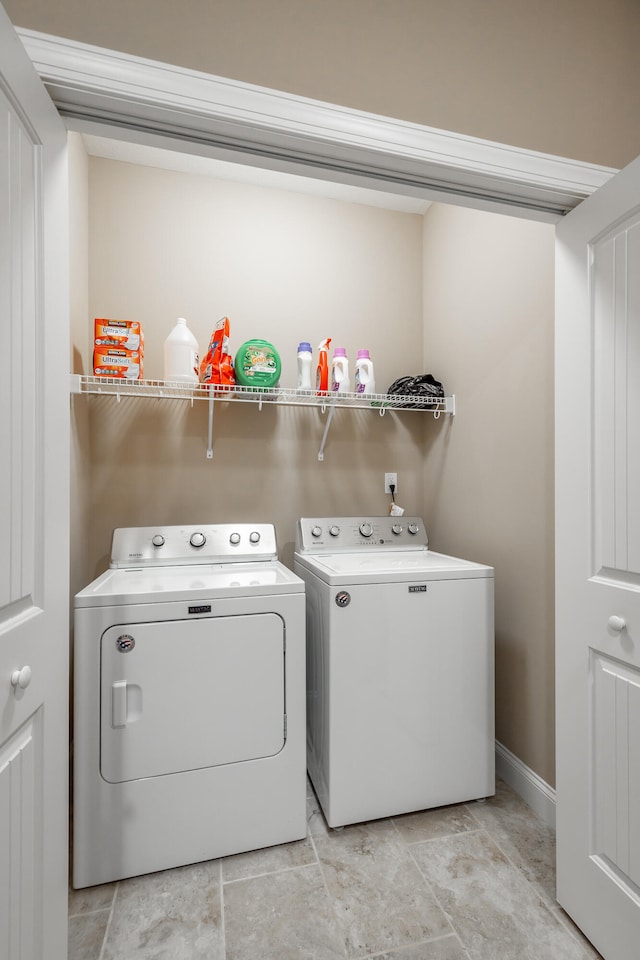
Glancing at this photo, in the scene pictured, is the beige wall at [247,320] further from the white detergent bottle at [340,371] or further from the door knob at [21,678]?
the door knob at [21,678]

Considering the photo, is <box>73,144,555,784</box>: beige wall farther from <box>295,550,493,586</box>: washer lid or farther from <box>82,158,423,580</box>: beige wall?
<box>295,550,493,586</box>: washer lid

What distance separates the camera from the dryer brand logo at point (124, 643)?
147 centimetres

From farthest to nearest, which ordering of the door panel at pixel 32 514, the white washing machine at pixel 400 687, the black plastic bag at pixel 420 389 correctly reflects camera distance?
the black plastic bag at pixel 420 389
the white washing machine at pixel 400 687
the door panel at pixel 32 514

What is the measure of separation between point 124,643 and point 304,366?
1.38 meters

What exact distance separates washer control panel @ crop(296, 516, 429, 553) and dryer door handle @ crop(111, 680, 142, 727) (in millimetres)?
959

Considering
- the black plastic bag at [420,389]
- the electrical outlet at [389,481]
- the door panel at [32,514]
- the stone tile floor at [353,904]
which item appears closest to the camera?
the door panel at [32,514]

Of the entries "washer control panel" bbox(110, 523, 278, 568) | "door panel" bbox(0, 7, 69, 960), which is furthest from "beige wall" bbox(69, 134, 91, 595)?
"door panel" bbox(0, 7, 69, 960)

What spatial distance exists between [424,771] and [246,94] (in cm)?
208

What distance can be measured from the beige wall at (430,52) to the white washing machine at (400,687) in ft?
4.45

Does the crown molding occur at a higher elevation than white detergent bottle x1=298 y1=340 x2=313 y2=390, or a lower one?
higher

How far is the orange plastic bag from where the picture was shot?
82.5 inches

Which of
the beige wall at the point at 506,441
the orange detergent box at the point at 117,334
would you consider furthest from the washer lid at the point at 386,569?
the orange detergent box at the point at 117,334

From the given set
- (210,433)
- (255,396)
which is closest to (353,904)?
(210,433)

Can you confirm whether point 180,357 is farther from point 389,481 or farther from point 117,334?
point 389,481
